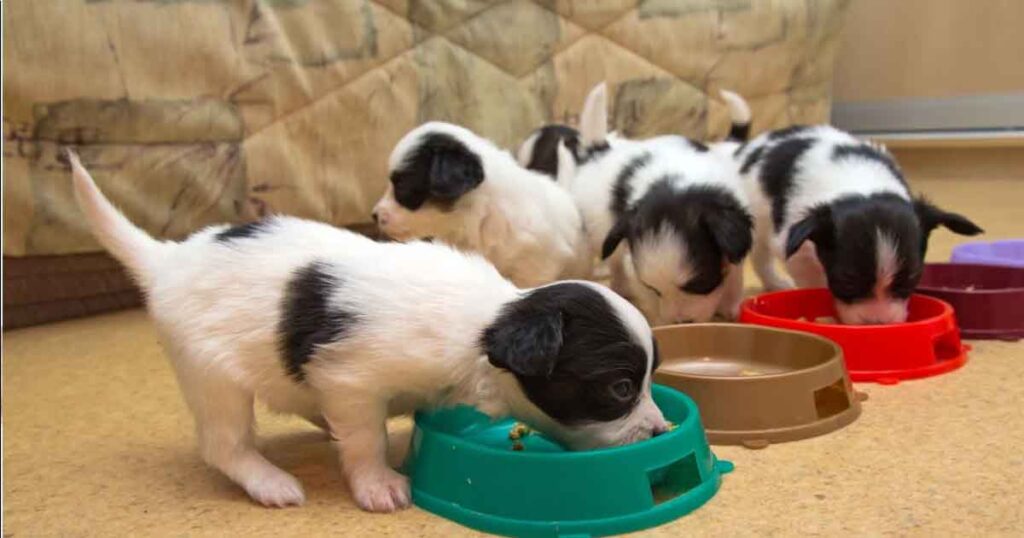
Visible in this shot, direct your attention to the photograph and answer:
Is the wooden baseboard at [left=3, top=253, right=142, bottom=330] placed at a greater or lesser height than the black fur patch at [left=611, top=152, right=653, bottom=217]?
lesser

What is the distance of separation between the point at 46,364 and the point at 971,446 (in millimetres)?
2499

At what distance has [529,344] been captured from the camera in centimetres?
169

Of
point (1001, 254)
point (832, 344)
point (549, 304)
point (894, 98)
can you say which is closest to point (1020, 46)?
point (894, 98)

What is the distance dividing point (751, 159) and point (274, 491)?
2.24 metres

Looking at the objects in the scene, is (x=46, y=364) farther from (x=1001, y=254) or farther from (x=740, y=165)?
(x=1001, y=254)

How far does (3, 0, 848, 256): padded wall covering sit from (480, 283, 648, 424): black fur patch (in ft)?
7.22

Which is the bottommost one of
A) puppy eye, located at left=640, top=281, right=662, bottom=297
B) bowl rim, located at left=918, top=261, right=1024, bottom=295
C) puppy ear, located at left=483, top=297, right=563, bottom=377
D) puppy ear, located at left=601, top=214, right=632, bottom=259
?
bowl rim, located at left=918, top=261, right=1024, bottom=295

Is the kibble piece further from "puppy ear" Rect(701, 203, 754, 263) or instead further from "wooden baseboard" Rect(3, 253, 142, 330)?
"wooden baseboard" Rect(3, 253, 142, 330)

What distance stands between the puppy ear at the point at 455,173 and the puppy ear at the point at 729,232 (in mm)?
759

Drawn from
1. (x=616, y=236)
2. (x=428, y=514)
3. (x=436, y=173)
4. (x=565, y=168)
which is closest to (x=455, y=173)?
(x=436, y=173)

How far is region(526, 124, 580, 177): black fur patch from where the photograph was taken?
13.9ft

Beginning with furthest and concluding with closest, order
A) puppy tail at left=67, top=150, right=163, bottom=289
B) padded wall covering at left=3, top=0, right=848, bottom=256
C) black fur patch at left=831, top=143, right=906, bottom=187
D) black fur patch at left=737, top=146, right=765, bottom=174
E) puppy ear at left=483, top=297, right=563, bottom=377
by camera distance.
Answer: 1. black fur patch at left=737, top=146, right=765, bottom=174
2. padded wall covering at left=3, top=0, right=848, bottom=256
3. black fur patch at left=831, top=143, right=906, bottom=187
4. puppy tail at left=67, top=150, right=163, bottom=289
5. puppy ear at left=483, top=297, right=563, bottom=377

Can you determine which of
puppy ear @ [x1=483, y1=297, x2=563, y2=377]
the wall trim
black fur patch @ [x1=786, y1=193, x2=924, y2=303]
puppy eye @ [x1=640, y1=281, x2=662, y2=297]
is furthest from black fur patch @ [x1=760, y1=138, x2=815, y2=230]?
the wall trim

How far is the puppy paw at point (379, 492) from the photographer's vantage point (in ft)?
6.18
